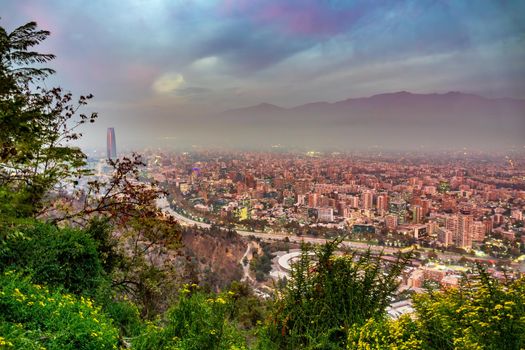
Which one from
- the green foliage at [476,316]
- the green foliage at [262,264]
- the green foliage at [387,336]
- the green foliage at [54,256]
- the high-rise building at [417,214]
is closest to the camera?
the green foliage at [476,316]

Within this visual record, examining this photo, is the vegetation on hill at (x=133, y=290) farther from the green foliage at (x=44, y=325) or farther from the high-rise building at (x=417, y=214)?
the high-rise building at (x=417, y=214)

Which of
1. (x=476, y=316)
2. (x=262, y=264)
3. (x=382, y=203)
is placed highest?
(x=476, y=316)

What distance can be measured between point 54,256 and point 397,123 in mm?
46336

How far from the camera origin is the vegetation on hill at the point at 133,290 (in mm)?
2699

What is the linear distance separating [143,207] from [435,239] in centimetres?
1275

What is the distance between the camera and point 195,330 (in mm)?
3559

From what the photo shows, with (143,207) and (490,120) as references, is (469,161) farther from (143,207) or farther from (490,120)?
(143,207)

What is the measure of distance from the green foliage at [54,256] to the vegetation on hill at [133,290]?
14 millimetres

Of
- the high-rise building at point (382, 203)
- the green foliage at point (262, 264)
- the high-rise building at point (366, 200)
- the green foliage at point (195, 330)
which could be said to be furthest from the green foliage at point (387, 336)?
the high-rise building at point (366, 200)

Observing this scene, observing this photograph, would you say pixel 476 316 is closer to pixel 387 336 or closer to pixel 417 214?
pixel 387 336

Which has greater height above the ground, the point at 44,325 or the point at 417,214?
the point at 44,325

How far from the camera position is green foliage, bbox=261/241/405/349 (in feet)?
12.5

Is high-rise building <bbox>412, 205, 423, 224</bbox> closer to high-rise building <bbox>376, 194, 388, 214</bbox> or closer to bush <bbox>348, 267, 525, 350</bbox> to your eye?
high-rise building <bbox>376, 194, 388, 214</bbox>

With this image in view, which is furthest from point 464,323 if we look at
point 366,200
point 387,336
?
point 366,200
